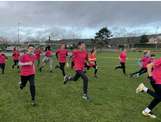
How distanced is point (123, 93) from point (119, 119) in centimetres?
444

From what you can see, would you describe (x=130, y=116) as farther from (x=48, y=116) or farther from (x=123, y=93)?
(x=123, y=93)

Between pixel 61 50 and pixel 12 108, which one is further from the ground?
pixel 61 50

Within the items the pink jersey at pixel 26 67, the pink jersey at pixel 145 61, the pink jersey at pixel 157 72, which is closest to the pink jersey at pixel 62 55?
the pink jersey at pixel 145 61

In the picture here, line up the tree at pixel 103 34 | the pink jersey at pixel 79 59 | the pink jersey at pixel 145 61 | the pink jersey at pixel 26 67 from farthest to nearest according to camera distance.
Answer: the tree at pixel 103 34, the pink jersey at pixel 145 61, the pink jersey at pixel 79 59, the pink jersey at pixel 26 67

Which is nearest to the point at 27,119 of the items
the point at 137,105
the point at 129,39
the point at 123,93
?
the point at 137,105

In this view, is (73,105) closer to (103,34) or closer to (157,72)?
(157,72)

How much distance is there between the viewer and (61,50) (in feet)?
64.6

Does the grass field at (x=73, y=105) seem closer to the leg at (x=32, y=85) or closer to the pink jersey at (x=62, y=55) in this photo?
the leg at (x=32, y=85)

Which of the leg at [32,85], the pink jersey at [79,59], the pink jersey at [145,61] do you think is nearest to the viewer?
the leg at [32,85]

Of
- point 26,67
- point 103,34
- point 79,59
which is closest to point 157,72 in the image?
point 79,59

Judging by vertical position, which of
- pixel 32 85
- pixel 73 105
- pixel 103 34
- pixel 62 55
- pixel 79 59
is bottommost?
pixel 73 105

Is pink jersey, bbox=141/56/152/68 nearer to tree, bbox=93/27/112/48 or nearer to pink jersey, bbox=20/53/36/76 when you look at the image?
pink jersey, bbox=20/53/36/76

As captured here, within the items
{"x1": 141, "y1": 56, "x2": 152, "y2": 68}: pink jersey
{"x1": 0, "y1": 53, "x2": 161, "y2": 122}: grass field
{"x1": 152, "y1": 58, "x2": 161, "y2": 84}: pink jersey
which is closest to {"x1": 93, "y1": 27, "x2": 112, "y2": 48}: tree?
{"x1": 141, "y1": 56, "x2": 152, "y2": 68}: pink jersey

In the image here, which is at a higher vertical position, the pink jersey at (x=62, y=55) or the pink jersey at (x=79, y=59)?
the pink jersey at (x=79, y=59)
